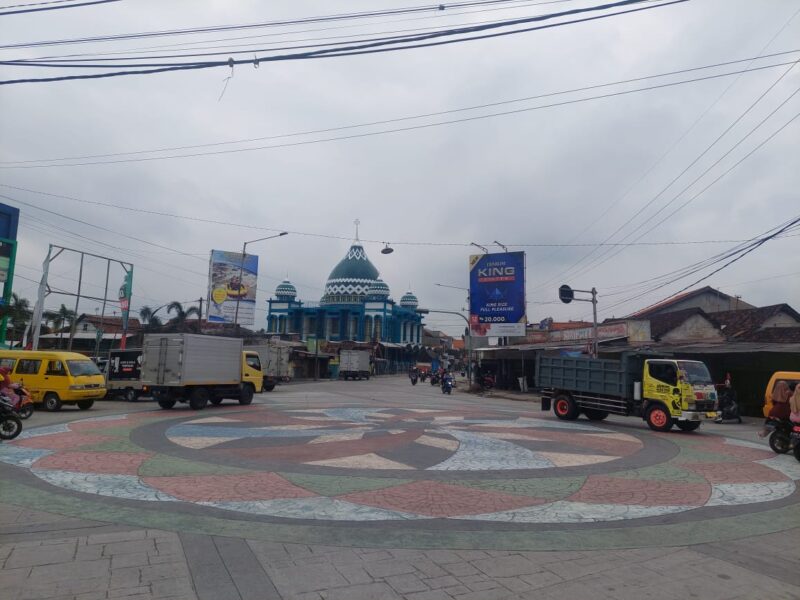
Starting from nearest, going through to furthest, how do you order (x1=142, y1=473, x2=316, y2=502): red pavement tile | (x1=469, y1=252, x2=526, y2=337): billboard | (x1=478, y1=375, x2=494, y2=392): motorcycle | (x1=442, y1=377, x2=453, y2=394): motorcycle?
(x1=142, y1=473, x2=316, y2=502): red pavement tile < (x1=442, y1=377, x2=453, y2=394): motorcycle < (x1=469, y1=252, x2=526, y2=337): billboard < (x1=478, y1=375, x2=494, y2=392): motorcycle

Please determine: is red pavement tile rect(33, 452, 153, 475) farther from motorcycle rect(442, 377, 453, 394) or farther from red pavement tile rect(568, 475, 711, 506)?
motorcycle rect(442, 377, 453, 394)

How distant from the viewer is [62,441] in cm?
1214

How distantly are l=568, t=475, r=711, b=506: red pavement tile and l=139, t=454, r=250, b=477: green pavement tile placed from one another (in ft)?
18.7

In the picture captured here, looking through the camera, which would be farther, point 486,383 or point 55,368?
point 486,383

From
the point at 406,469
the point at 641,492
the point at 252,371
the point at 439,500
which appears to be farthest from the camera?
the point at 252,371

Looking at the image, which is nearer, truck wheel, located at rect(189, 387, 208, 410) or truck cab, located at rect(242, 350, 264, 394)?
truck wheel, located at rect(189, 387, 208, 410)

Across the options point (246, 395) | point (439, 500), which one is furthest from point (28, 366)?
point (439, 500)

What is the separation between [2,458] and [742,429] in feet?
69.4

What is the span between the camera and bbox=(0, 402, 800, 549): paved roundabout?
256 inches

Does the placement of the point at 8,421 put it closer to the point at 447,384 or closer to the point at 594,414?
the point at 594,414

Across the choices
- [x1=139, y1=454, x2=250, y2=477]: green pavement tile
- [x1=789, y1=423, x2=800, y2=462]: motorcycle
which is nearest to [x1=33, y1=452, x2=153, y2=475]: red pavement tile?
[x1=139, y1=454, x2=250, y2=477]: green pavement tile

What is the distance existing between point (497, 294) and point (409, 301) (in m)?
53.9

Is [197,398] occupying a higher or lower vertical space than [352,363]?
lower

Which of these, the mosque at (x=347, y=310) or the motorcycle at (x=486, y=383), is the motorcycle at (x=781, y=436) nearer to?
the motorcycle at (x=486, y=383)
